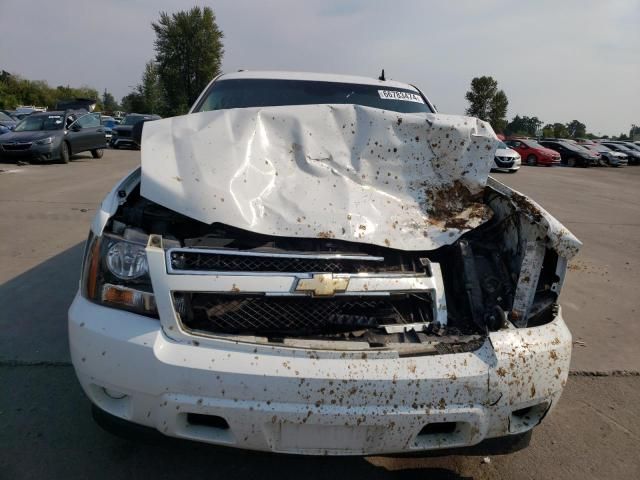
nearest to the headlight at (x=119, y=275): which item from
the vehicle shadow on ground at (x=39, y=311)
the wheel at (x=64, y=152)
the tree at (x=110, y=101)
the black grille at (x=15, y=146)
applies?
the vehicle shadow on ground at (x=39, y=311)

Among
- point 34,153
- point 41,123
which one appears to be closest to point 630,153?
point 41,123

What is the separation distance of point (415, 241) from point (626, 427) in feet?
5.53

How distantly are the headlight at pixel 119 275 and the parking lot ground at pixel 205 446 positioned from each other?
560mm

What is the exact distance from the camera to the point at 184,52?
46.1 meters

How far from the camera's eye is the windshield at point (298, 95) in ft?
12.3

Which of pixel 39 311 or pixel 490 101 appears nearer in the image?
pixel 39 311

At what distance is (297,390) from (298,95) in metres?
2.71

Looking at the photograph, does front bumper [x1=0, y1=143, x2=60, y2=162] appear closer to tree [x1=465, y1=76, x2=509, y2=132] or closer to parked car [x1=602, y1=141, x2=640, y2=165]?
parked car [x1=602, y1=141, x2=640, y2=165]

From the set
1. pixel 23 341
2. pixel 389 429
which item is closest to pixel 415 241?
pixel 389 429

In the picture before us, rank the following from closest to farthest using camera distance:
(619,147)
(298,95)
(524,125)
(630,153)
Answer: (298,95), (630,153), (619,147), (524,125)

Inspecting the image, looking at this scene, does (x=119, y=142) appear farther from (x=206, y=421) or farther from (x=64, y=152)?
(x=206, y=421)

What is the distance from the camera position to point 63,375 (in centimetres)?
282

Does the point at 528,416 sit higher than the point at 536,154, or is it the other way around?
the point at 528,416

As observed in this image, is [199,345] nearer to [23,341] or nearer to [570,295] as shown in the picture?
[23,341]
